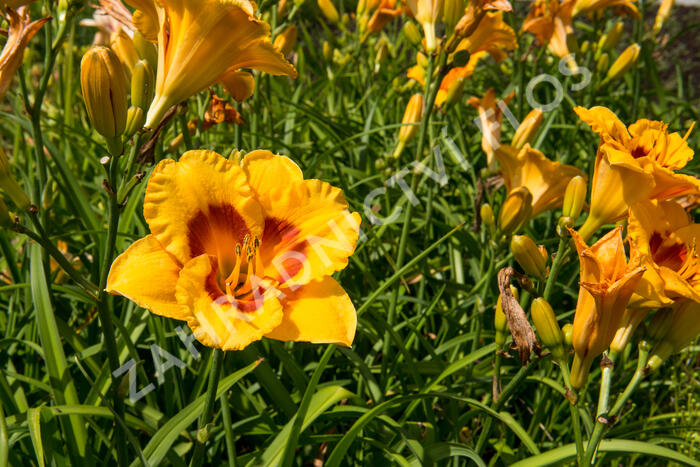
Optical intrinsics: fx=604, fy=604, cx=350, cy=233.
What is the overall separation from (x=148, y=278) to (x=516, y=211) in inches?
33.3

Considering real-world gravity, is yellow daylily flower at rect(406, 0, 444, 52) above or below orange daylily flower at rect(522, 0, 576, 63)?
above

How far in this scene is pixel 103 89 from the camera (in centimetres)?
90

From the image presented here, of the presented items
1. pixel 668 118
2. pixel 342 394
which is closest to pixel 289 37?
pixel 342 394

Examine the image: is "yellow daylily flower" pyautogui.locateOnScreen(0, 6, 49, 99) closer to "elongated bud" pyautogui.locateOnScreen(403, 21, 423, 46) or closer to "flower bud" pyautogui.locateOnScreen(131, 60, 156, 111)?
"flower bud" pyautogui.locateOnScreen(131, 60, 156, 111)

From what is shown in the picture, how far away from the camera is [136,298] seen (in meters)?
0.83

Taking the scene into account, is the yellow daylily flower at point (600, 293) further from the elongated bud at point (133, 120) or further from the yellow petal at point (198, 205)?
the elongated bud at point (133, 120)

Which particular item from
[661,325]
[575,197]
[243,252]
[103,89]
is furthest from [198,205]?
[661,325]

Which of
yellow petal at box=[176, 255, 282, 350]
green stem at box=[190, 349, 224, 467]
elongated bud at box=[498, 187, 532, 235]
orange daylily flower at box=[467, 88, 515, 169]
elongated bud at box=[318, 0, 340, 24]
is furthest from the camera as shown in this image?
elongated bud at box=[318, 0, 340, 24]

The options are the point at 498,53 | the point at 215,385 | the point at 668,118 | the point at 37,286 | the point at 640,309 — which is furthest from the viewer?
the point at 668,118

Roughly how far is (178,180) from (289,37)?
51.0 inches

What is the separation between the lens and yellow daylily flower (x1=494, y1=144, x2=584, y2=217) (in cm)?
149

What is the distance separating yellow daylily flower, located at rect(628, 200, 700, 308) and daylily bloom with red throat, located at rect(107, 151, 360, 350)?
1.61ft

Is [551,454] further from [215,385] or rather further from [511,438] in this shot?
[215,385]

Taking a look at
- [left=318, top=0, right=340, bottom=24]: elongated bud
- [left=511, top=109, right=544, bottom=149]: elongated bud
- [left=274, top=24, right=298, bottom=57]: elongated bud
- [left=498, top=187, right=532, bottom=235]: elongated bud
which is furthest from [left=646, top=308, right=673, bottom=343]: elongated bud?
[left=318, top=0, right=340, bottom=24]: elongated bud
